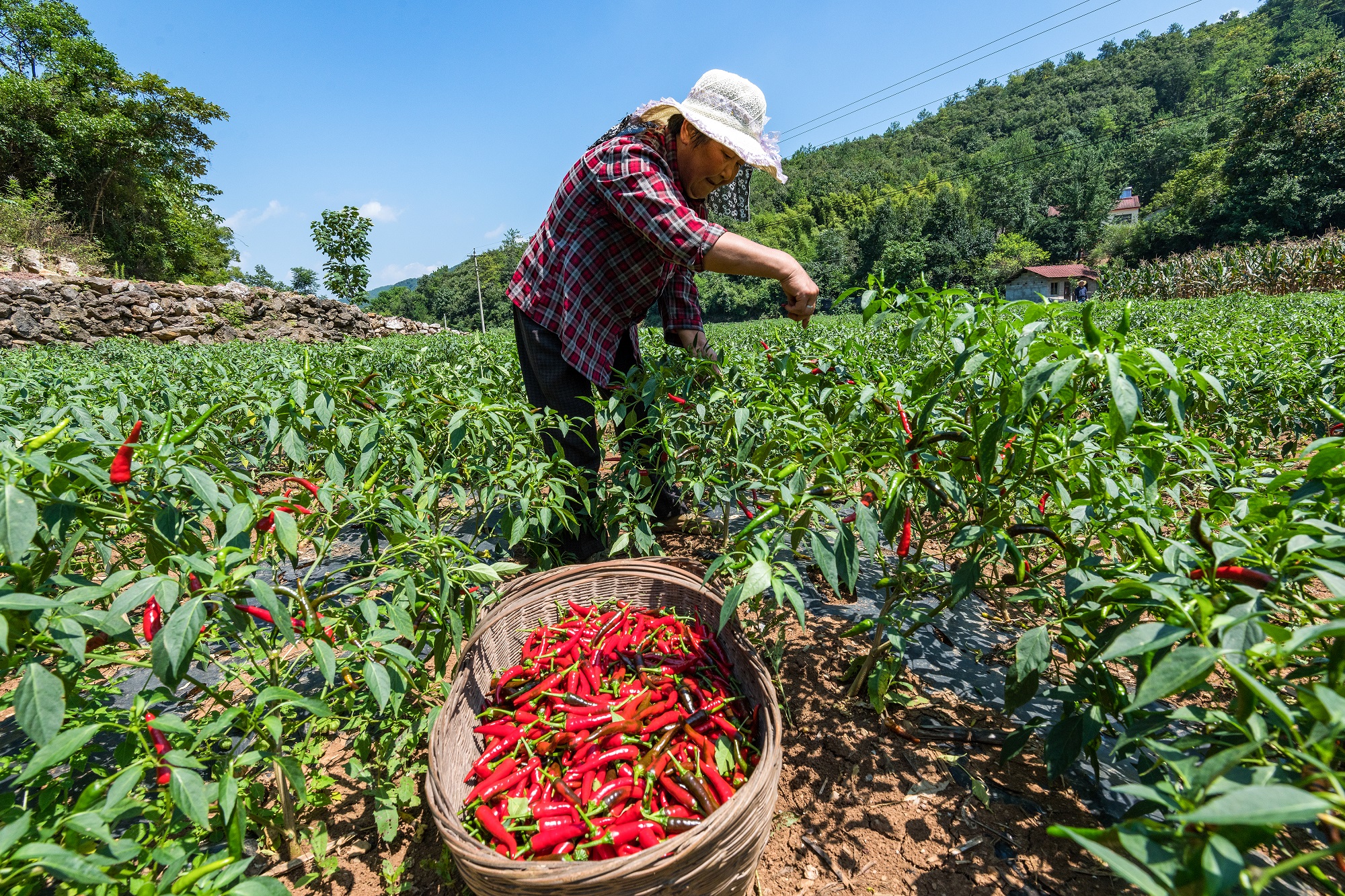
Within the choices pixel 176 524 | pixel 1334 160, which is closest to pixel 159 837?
pixel 176 524

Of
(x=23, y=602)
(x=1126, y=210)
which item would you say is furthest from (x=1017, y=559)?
(x=1126, y=210)

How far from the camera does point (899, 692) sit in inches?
84.0

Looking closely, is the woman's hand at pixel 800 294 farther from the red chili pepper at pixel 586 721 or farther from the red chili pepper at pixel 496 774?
the red chili pepper at pixel 496 774

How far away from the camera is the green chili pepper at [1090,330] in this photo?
1.13 meters

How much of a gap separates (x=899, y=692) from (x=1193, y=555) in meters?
1.30

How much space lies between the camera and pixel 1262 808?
564mm

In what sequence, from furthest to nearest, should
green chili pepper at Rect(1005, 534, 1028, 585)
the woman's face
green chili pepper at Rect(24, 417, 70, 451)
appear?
the woman's face
green chili pepper at Rect(1005, 534, 1028, 585)
green chili pepper at Rect(24, 417, 70, 451)

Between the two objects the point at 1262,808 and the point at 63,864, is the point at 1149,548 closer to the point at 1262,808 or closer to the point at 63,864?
the point at 1262,808

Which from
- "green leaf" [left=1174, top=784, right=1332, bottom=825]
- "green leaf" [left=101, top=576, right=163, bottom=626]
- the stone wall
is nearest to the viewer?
"green leaf" [left=1174, top=784, right=1332, bottom=825]

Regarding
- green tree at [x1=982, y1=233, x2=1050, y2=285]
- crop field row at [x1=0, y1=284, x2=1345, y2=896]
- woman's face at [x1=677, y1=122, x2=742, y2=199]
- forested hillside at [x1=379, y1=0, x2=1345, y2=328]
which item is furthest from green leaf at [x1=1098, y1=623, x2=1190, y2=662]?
green tree at [x1=982, y1=233, x2=1050, y2=285]

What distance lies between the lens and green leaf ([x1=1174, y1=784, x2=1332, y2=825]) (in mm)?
518

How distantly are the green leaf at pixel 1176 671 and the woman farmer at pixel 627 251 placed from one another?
164 cm

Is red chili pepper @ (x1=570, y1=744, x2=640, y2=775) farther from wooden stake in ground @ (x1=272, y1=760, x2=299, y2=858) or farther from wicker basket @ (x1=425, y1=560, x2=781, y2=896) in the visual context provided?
wooden stake in ground @ (x1=272, y1=760, x2=299, y2=858)

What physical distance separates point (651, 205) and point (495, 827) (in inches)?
83.3
